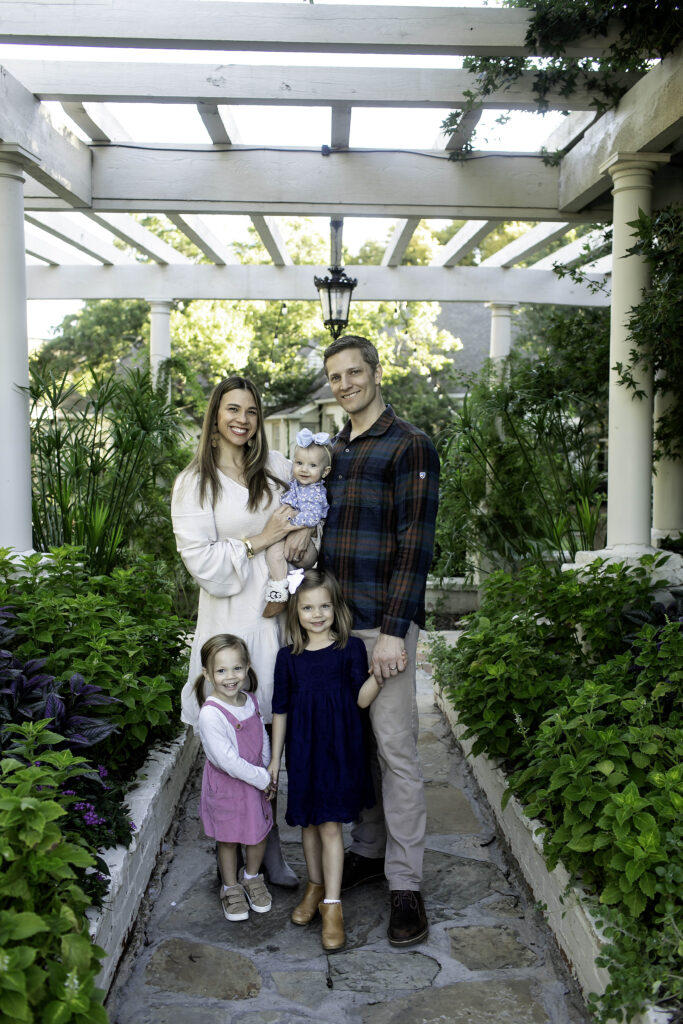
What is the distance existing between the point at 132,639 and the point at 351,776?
1.00 meters

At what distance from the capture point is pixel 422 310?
1916 centimetres

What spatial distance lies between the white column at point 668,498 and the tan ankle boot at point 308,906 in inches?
147

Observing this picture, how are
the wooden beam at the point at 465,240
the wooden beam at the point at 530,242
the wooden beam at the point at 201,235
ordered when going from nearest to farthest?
the wooden beam at the point at 465,240 → the wooden beam at the point at 201,235 → the wooden beam at the point at 530,242

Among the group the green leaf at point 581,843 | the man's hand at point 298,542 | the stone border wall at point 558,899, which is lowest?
the stone border wall at point 558,899

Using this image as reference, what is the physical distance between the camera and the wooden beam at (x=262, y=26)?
411 cm

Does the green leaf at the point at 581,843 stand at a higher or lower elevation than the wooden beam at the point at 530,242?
lower

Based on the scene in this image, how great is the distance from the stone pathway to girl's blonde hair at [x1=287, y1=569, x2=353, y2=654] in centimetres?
94

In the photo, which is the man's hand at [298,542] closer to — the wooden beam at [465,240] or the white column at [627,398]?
the white column at [627,398]

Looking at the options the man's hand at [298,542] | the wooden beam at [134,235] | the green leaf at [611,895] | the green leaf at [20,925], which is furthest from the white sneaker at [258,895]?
the wooden beam at [134,235]

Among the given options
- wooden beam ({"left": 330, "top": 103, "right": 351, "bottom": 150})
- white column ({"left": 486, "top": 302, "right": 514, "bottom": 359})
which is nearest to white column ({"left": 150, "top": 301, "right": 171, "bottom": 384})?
white column ({"left": 486, "top": 302, "right": 514, "bottom": 359})

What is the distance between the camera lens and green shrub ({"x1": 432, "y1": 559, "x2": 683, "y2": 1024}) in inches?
84.5

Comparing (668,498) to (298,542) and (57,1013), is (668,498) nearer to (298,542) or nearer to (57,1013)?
(298,542)

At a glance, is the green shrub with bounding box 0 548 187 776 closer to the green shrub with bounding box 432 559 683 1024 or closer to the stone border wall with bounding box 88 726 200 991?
the stone border wall with bounding box 88 726 200 991

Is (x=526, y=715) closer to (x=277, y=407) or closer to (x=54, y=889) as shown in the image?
(x=54, y=889)
